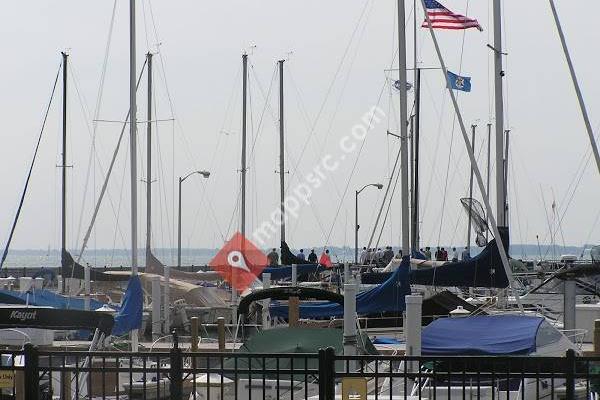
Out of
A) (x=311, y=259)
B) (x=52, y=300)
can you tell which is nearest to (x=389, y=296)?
(x=52, y=300)

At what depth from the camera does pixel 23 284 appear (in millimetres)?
36875

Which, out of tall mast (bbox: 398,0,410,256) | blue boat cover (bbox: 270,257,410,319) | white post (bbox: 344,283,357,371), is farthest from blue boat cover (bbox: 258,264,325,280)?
white post (bbox: 344,283,357,371)

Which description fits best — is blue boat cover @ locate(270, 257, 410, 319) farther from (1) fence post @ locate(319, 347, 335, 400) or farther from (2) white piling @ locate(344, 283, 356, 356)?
(1) fence post @ locate(319, 347, 335, 400)

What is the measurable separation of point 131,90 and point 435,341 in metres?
14.1

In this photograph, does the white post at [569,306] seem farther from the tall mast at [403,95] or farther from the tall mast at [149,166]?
the tall mast at [149,166]

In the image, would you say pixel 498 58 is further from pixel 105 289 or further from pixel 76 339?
pixel 105 289

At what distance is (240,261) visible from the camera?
41.9m

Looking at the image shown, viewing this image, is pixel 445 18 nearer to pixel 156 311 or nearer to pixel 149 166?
pixel 156 311

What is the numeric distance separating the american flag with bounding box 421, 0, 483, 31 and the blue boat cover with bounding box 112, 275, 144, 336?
13.4 metres

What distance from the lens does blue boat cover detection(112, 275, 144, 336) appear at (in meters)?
25.7

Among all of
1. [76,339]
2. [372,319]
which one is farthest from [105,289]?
[372,319]

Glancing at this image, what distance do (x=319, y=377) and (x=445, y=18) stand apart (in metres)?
21.6

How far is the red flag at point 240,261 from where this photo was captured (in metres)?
40.3

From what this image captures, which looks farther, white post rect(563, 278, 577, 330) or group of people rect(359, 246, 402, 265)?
group of people rect(359, 246, 402, 265)
